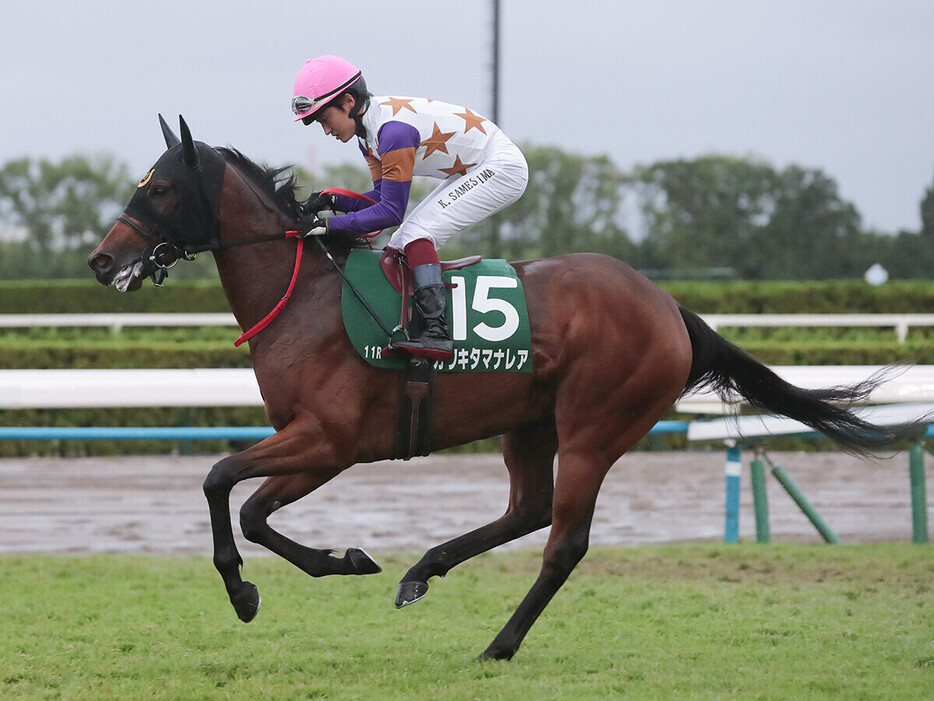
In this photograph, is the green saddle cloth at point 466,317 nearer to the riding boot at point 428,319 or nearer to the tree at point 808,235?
the riding boot at point 428,319

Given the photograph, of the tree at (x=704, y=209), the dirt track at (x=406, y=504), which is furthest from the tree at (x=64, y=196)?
the dirt track at (x=406, y=504)

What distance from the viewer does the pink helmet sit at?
12.6 feet

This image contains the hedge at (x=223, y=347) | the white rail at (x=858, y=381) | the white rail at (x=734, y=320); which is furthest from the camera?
the white rail at (x=734, y=320)

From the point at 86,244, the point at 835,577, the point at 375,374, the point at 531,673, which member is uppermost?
the point at 375,374

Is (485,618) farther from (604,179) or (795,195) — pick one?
(604,179)

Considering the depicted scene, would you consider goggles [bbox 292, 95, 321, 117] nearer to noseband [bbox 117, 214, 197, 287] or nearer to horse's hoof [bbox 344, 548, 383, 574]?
noseband [bbox 117, 214, 197, 287]

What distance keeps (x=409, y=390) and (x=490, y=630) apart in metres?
1.17

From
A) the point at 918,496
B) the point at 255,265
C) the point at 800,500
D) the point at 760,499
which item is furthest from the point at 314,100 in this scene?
the point at 918,496

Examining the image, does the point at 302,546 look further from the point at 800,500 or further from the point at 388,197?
the point at 800,500

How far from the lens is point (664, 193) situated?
93.6 ft

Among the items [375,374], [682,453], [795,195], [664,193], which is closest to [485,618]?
[375,374]

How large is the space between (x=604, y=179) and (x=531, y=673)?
2893 centimetres

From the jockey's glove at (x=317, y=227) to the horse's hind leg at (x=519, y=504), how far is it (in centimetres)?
102

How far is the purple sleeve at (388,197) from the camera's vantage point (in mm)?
3805
